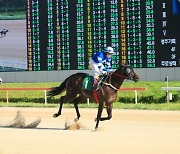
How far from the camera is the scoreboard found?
13.8 metres

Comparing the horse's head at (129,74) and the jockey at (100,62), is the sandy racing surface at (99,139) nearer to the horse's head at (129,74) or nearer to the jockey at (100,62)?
the horse's head at (129,74)

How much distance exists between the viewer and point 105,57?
7.59 meters

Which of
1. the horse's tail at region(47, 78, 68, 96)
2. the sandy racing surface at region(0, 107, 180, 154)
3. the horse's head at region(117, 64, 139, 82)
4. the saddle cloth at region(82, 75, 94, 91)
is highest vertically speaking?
the horse's head at region(117, 64, 139, 82)

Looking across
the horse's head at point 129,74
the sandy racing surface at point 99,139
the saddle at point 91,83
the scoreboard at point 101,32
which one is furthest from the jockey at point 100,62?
the scoreboard at point 101,32

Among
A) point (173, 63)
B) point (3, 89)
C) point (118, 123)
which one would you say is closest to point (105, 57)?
point (118, 123)

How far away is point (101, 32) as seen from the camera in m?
14.7

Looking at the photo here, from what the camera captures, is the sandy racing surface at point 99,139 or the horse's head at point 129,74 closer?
the sandy racing surface at point 99,139

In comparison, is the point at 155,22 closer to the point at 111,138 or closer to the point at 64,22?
the point at 64,22

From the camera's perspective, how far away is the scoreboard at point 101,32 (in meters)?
13.8

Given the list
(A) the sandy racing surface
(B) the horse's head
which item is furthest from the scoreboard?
(B) the horse's head

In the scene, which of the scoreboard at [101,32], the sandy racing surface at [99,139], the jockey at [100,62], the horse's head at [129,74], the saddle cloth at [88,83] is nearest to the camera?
the sandy racing surface at [99,139]

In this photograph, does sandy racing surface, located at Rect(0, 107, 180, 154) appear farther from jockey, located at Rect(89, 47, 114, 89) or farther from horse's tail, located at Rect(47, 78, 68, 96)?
jockey, located at Rect(89, 47, 114, 89)

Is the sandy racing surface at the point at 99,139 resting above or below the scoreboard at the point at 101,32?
below

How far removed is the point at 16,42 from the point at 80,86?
343 inches
